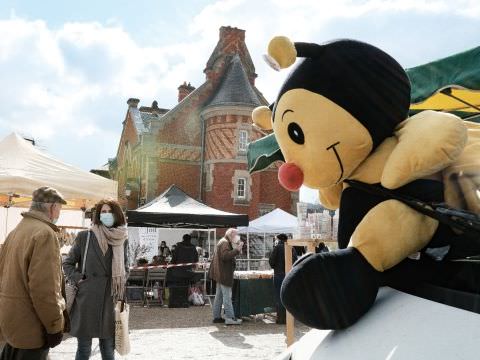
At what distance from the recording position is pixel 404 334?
1.28m

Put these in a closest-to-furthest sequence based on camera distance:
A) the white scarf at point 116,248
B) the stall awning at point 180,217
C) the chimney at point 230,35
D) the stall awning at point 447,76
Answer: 1. the stall awning at point 447,76
2. the white scarf at point 116,248
3. the stall awning at point 180,217
4. the chimney at point 230,35

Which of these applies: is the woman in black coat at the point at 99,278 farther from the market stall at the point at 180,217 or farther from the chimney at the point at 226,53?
the chimney at the point at 226,53

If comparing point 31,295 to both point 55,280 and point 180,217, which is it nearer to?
point 55,280

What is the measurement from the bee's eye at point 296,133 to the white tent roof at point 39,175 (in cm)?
613

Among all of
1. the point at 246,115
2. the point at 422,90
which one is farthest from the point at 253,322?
the point at 246,115

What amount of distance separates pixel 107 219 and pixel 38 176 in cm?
311

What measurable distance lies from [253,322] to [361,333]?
29.2 feet

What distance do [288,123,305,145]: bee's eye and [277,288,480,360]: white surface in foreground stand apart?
0.65 metres

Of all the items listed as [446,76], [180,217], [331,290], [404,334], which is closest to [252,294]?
[180,217]

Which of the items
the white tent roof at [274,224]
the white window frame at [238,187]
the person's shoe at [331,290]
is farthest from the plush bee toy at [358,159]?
the white window frame at [238,187]

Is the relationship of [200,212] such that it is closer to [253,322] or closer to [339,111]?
[253,322]

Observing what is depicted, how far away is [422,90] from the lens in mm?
3258

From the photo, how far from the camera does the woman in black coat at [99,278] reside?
440cm

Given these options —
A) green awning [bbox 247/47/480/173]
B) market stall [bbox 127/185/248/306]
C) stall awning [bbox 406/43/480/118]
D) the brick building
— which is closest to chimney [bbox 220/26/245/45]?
the brick building
